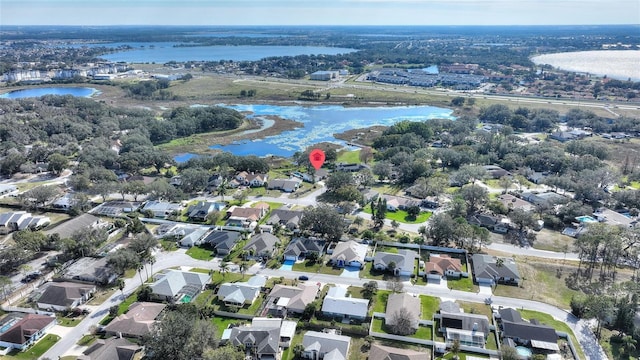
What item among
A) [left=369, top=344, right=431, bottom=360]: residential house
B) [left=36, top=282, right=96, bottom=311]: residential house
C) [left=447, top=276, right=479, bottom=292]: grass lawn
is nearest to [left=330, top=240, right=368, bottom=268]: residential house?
[left=447, top=276, right=479, bottom=292]: grass lawn

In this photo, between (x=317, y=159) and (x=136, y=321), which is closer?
(x=136, y=321)

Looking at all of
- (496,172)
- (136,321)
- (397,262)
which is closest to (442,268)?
(397,262)

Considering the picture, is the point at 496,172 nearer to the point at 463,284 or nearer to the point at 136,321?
the point at 463,284

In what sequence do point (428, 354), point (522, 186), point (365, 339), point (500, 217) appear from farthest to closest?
1. point (522, 186)
2. point (500, 217)
3. point (365, 339)
4. point (428, 354)

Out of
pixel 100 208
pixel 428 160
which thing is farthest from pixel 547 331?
pixel 100 208

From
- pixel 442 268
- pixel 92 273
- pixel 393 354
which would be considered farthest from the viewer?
pixel 442 268

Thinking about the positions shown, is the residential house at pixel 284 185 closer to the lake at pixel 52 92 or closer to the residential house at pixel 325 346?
the residential house at pixel 325 346

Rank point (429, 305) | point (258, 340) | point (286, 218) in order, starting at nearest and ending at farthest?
point (258, 340) → point (429, 305) → point (286, 218)

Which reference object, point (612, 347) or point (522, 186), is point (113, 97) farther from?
point (612, 347)
